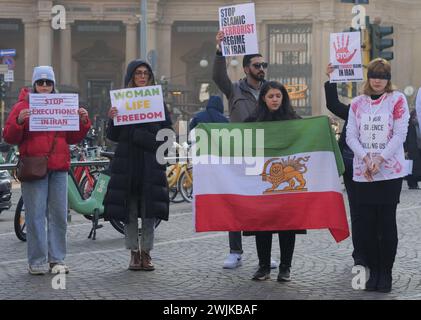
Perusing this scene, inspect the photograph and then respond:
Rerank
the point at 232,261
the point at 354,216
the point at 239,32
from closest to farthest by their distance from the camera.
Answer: the point at 354,216 < the point at 232,261 < the point at 239,32

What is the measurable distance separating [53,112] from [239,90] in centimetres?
182

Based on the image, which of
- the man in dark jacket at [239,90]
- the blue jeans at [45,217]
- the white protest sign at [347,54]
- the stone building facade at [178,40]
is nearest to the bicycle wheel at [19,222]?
the blue jeans at [45,217]

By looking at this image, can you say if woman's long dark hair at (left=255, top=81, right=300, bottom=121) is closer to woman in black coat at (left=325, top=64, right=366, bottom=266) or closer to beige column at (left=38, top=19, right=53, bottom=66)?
woman in black coat at (left=325, top=64, right=366, bottom=266)

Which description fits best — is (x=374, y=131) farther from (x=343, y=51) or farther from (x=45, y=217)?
(x=45, y=217)

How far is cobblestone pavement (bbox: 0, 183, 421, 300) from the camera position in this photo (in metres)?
7.77

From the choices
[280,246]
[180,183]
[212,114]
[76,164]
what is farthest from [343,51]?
[180,183]

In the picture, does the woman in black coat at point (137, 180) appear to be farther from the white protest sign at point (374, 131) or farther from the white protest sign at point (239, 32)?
the white protest sign at point (374, 131)

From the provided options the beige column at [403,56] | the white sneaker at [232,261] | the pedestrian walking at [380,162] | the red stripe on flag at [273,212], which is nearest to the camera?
the pedestrian walking at [380,162]

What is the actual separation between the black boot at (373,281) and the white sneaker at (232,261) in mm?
1591

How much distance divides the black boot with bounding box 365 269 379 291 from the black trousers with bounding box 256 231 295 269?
71 centimetres

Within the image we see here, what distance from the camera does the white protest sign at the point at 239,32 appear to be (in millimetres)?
9500

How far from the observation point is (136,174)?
9.05 meters

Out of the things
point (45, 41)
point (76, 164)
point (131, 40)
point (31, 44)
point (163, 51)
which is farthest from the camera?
point (163, 51)

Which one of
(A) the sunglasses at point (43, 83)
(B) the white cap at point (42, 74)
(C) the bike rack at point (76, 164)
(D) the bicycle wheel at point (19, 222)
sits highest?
(B) the white cap at point (42, 74)
